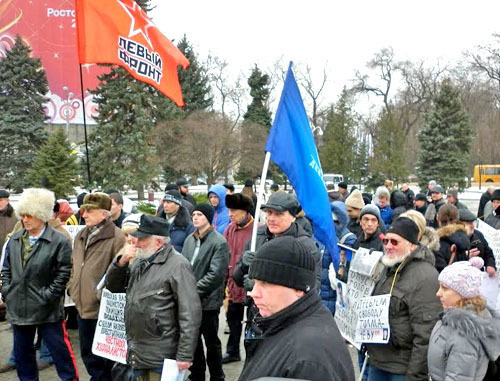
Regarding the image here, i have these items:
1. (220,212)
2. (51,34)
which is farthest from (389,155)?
(51,34)

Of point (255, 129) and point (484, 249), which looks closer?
point (484, 249)

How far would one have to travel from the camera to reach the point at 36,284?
5.22 meters

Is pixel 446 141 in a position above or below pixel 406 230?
above

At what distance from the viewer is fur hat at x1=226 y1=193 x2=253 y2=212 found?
6137 millimetres

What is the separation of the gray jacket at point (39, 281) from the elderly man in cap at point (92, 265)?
0.44 feet

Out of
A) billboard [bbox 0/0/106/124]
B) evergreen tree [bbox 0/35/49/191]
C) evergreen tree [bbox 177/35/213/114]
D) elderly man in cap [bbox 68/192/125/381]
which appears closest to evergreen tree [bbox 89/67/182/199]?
evergreen tree [bbox 0/35/49/191]

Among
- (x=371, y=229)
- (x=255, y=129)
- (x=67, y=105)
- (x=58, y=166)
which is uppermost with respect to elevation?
(x=67, y=105)

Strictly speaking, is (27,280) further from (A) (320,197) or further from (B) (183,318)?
(A) (320,197)

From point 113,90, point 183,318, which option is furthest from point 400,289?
point 113,90

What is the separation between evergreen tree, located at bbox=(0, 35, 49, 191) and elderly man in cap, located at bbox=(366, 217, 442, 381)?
33546mm

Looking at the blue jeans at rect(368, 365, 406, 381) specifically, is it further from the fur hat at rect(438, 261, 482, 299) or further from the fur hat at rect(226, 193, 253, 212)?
the fur hat at rect(226, 193, 253, 212)

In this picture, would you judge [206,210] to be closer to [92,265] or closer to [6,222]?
[92,265]

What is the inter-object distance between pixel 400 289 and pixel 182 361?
170 centimetres

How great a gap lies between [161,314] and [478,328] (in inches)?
87.5
